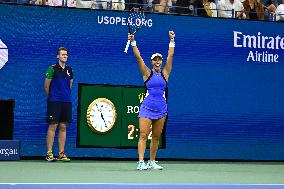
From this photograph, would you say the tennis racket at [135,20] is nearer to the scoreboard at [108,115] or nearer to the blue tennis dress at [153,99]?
the scoreboard at [108,115]

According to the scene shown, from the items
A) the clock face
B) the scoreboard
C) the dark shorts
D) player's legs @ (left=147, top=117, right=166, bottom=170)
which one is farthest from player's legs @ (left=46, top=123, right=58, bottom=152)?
player's legs @ (left=147, top=117, right=166, bottom=170)

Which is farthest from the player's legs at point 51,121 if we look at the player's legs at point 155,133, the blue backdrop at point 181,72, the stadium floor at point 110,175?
the player's legs at point 155,133

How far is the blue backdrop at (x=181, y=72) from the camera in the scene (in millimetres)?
14812

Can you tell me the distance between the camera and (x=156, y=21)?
15.8 metres

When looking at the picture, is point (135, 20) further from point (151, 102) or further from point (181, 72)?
point (151, 102)

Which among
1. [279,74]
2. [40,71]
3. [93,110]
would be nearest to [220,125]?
[279,74]

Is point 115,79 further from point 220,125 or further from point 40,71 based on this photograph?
point 220,125

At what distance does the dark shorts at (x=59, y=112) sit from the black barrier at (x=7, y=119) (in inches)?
30.5

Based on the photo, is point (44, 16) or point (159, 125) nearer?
point (159, 125)

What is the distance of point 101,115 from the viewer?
15.4 meters

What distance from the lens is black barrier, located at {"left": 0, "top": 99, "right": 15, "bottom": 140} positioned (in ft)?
48.4

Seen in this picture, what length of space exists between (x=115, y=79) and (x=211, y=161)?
9.45 feet

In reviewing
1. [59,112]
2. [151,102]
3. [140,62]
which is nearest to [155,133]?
[151,102]

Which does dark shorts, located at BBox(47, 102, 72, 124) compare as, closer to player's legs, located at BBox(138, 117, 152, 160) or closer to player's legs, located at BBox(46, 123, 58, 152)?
player's legs, located at BBox(46, 123, 58, 152)
